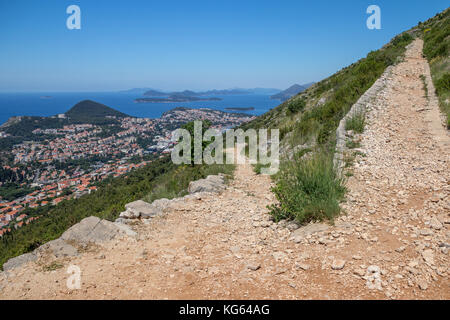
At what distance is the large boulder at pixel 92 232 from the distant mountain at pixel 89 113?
386ft

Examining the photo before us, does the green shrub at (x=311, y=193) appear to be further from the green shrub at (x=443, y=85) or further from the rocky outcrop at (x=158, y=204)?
the green shrub at (x=443, y=85)

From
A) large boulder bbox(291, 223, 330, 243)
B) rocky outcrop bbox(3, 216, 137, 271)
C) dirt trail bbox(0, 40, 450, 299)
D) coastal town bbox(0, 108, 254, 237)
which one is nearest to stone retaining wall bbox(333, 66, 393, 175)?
dirt trail bbox(0, 40, 450, 299)

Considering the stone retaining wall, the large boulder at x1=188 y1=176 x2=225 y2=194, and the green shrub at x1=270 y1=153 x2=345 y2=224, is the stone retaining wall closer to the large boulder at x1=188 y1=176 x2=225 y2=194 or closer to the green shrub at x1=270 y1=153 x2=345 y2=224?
the green shrub at x1=270 y1=153 x2=345 y2=224

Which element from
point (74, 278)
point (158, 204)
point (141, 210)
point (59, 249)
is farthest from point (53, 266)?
point (158, 204)

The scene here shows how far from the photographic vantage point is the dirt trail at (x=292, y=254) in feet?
7.57

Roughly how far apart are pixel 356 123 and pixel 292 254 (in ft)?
16.4

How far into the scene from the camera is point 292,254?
296 cm

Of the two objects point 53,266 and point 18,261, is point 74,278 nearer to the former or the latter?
point 53,266

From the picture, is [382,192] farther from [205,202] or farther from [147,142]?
[147,142]

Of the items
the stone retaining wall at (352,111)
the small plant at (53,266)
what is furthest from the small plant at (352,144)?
the small plant at (53,266)

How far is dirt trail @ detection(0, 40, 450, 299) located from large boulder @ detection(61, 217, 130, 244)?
0.22m

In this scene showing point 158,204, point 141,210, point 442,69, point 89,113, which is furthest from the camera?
point 89,113

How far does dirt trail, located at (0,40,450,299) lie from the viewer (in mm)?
2309
